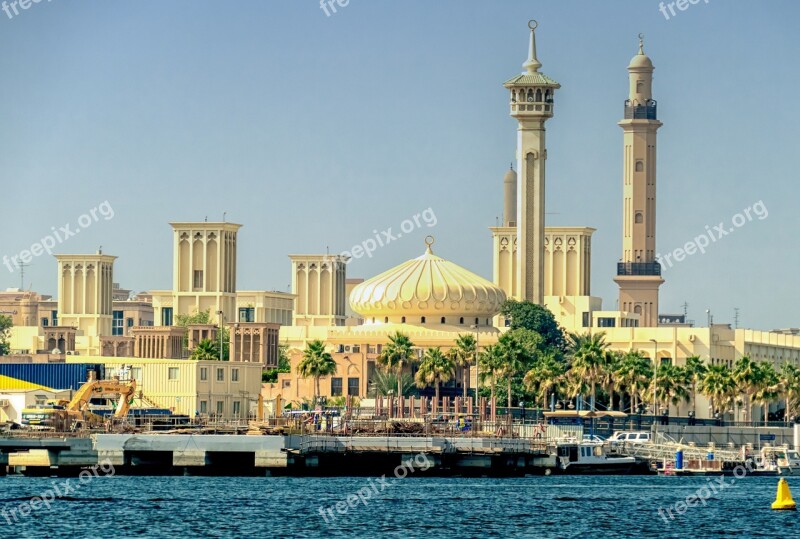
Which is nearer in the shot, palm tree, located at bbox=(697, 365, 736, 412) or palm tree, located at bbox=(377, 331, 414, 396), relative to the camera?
palm tree, located at bbox=(697, 365, 736, 412)

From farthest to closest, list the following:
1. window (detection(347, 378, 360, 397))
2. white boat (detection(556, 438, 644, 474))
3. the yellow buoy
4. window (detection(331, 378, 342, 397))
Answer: window (detection(331, 378, 342, 397)) < window (detection(347, 378, 360, 397)) < white boat (detection(556, 438, 644, 474)) < the yellow buoy

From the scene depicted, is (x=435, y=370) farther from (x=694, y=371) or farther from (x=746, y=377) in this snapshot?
(x=746, y=377)

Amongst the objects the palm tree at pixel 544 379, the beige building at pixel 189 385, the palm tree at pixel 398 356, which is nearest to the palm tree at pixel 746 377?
the palm tree at pixel 544 379

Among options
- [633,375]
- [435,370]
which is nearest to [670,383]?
[633,375]

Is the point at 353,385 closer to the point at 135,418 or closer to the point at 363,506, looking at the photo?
the point at 135,418

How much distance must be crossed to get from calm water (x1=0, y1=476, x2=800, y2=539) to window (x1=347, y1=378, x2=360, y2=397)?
240ft

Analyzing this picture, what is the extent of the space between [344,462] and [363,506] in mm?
19166

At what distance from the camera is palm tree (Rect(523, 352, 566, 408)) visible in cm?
16250

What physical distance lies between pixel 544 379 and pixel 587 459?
122ft

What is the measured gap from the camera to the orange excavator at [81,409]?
399 ft

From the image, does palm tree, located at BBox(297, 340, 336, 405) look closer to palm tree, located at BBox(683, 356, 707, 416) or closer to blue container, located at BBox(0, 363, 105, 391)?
blue container, located at BBox(0, 363, 105, 391)

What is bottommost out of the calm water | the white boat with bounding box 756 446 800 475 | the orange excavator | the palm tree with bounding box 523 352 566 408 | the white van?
the calm water

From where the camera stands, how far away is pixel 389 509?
315ft

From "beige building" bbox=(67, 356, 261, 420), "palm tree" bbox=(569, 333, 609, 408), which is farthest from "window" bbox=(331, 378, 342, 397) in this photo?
"palm tree" bbox=(569, 333, 609, 408)
